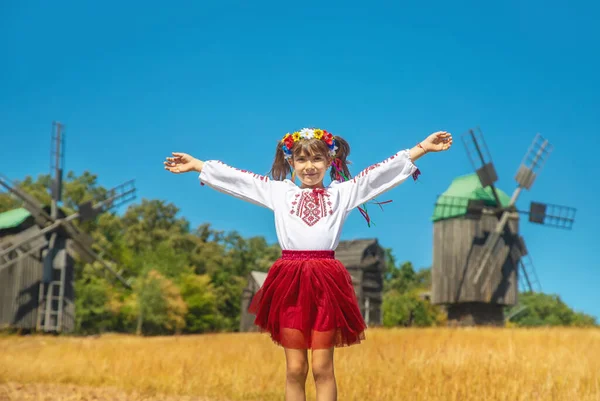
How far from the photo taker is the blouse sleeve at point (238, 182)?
172 inches

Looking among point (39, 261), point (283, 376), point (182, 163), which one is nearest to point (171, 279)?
point (39, 261)

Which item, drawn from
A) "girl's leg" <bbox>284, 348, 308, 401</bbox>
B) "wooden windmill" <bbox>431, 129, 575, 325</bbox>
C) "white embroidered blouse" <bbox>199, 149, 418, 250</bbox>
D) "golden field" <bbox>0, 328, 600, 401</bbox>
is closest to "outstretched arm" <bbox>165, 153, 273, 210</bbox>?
"white embroidered blouse" <bbox>199, 149, 418, 250</bbox>

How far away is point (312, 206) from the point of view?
4168 millimetres

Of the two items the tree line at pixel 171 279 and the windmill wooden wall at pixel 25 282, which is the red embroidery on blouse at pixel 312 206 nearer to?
the windmill wooden wall at pixel 25 282

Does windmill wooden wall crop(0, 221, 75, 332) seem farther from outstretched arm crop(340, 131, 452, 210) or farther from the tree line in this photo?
outstretched arm crop(340, 131, 452, 210)

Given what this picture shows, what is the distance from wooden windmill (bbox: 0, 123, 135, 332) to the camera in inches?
896

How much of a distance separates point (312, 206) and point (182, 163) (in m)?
1.02

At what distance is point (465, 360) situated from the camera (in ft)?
24.8

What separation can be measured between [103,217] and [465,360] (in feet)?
112

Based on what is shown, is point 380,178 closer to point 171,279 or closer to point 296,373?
point 296,373

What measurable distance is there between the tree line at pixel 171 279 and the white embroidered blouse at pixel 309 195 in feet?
74.6

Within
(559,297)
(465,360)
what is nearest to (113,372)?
(465,360)

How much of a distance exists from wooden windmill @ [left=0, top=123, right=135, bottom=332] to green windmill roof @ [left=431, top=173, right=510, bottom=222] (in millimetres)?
12374

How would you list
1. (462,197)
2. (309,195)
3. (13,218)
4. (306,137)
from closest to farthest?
1. (309,195)
2. (306,137)
3. (462,197)
4. (13,218)
